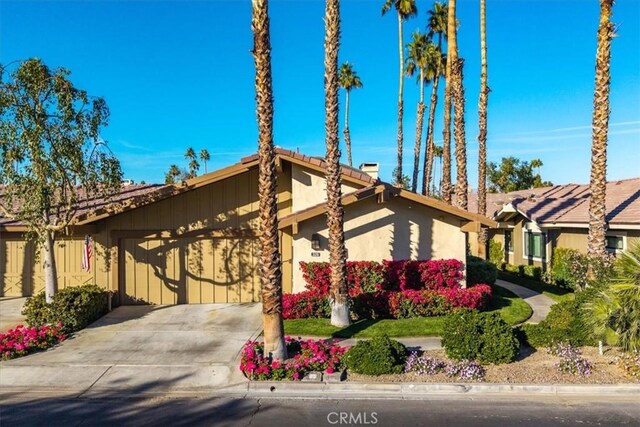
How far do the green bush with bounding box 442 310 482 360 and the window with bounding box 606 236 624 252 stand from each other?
443 inches

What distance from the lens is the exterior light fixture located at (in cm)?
1402

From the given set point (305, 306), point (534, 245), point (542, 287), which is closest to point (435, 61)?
point (534, 245)

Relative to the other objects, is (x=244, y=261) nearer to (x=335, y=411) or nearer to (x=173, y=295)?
(x=173, y=295)

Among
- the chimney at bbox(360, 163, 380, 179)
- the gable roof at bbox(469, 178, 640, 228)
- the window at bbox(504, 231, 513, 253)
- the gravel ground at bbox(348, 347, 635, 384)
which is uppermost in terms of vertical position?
the chimney at bbox(360, 163, 380, 179)

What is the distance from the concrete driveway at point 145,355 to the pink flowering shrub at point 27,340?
0.77ft

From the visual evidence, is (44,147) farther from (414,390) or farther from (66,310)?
(414,390)

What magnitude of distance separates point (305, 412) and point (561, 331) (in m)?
6.40

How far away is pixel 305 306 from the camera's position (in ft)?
42.8

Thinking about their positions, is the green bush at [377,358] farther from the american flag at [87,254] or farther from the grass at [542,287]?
the grass at [542,287]

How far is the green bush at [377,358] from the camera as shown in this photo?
867 cm

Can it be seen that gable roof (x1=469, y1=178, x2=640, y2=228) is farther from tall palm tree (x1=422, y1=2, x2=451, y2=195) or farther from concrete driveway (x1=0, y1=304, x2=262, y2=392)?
concrete driveway (x1=0, y1=304, x2=262, y2=392)

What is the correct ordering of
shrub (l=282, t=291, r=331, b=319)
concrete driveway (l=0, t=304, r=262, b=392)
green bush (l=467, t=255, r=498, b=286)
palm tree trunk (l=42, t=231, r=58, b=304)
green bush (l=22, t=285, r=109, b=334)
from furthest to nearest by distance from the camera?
1. green bush (l=467, t=255, r=498, b=286)
2. shrub (l=282, t=291, r=331, b=319)
3. palm tree trunk (l=42, t=231, r=58, b=304)
4. green bush (l=22, t=285, r=109, b=334)
5. concrete driveway (l=0, t=304, r=262, b=392)

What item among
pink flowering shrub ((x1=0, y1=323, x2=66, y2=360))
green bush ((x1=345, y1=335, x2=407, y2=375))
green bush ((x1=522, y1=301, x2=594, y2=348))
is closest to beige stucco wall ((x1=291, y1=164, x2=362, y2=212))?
green bush ((x1=345, y1=335, x2=407, y2=375))

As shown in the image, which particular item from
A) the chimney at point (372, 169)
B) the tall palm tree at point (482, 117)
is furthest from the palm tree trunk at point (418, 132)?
the chimney at point (372, 169)
